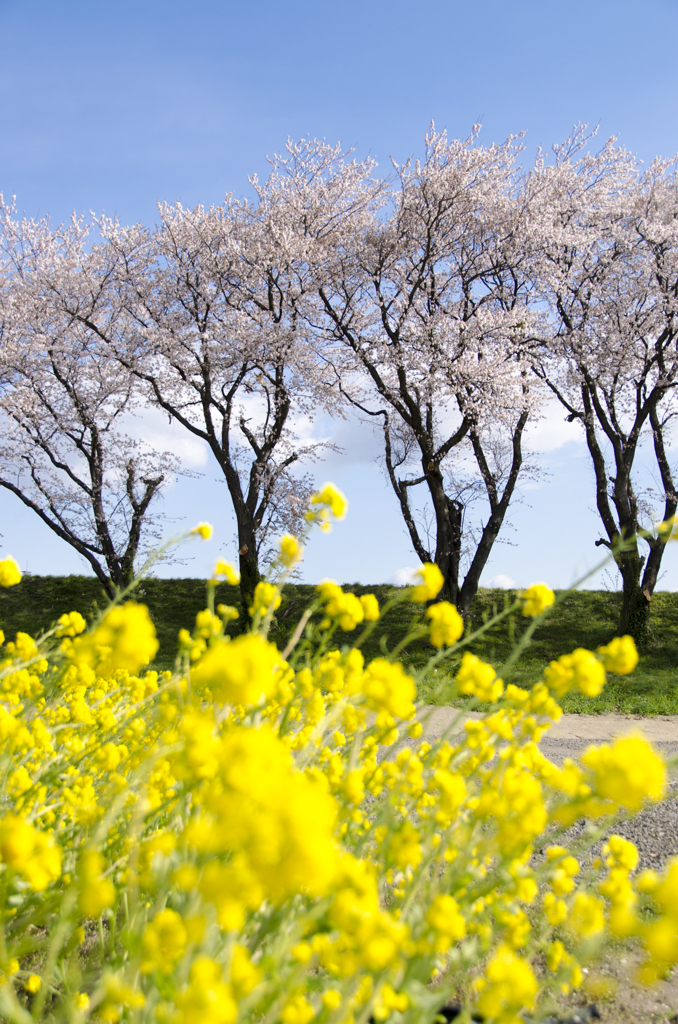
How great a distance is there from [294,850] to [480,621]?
Answer: 1820 cm

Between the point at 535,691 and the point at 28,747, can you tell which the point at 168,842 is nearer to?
the point at 535,691

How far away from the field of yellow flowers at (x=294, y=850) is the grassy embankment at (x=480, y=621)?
9.11m

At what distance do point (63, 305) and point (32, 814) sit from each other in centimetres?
1756

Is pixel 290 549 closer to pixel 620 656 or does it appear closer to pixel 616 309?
pixel 620 656

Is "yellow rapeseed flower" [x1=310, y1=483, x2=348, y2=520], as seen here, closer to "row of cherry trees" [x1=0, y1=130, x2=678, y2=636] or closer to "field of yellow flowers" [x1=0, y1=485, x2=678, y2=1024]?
"field of yellow flowers" [x1=0, y1=485, x2=678, y2=1024]

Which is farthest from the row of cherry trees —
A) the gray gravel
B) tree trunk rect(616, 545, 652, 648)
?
the gray gravel

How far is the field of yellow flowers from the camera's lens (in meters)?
1.04

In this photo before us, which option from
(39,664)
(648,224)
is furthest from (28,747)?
(648,224)

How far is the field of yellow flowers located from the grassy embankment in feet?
29.9

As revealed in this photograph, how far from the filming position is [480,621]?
18.5 meters

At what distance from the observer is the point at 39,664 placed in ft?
11.0

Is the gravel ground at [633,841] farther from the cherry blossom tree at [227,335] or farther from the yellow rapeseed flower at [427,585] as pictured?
the cherry blossom tree at [227,335]

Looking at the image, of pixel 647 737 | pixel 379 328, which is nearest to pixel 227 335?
pixel 379 328

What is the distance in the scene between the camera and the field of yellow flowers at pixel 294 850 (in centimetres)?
104
